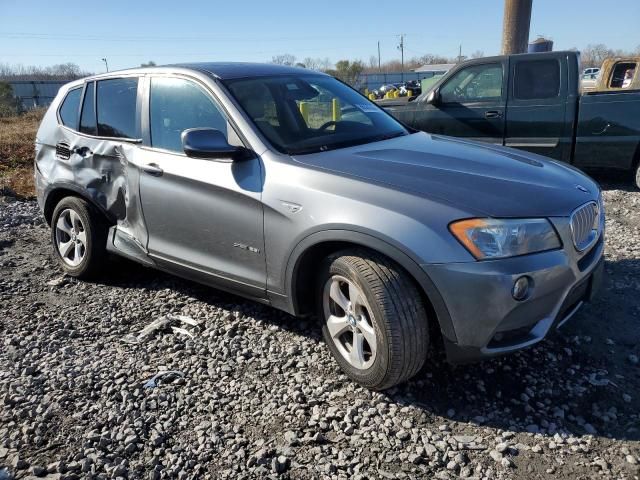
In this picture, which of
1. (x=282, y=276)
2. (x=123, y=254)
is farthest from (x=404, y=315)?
(x=123, y=254)

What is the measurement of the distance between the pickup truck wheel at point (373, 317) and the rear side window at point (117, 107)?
1.96 m

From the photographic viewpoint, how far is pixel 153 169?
3.57 m

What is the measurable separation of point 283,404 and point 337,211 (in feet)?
3.51

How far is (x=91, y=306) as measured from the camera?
13.8ft

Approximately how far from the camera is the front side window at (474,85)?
7.30m

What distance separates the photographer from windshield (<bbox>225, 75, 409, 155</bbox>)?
3.28m

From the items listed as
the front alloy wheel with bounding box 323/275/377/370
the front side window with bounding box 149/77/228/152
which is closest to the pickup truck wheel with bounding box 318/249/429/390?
the front alloy wheel with bounding box 323/275/377/370

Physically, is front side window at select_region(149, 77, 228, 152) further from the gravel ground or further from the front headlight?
the front headlight

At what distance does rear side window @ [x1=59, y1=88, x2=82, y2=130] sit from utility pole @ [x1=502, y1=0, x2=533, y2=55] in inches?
453

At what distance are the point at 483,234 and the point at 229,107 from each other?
175cm

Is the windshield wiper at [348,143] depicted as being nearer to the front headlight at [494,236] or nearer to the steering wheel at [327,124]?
the steering wheel at [327,124]

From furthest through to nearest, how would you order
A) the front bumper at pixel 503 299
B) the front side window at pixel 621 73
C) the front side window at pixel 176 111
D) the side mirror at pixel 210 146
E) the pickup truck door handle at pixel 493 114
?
the front side window at pixel 621 73, the pickup truck door handle at pixel 493 114, the front side window at pixel 176 111, the side mirror at pixel 210 146, the front bumper at pixel 503 299

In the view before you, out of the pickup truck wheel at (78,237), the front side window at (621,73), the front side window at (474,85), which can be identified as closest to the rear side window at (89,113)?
the pickup truck wheel at (78,237)

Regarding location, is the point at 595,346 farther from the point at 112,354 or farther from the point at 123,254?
the point at 123,254
